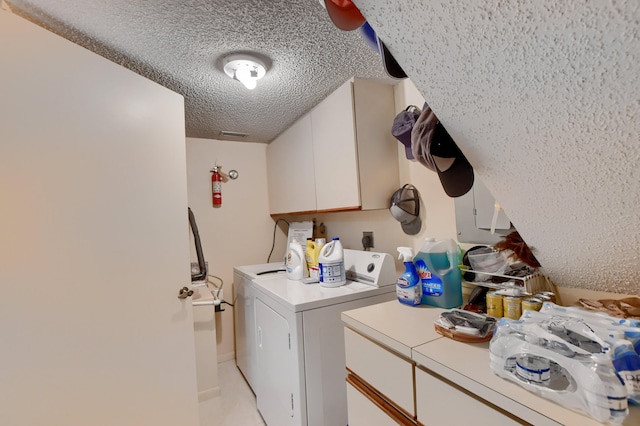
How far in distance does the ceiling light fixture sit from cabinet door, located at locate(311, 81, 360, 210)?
20.0 inches

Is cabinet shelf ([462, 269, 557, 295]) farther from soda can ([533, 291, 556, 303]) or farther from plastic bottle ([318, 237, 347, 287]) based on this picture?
plastic bottle ([318, 237, 347, 287])

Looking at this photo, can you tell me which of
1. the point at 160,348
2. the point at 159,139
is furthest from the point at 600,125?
the point at 160,348

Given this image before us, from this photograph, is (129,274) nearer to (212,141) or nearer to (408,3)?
(408,3)

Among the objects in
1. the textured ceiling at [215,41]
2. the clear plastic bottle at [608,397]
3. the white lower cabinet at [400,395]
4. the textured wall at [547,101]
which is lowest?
the white lower cabinet at [400,395]

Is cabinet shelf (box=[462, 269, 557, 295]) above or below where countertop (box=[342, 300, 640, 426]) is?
above

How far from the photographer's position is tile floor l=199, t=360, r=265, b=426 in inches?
76.5

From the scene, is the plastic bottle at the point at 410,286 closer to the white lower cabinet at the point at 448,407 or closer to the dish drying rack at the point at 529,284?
the dish drying rack at the point at 529,284

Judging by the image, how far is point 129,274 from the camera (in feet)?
4.32

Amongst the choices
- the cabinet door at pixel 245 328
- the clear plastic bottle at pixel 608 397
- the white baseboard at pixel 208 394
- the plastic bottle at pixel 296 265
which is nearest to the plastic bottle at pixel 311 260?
the plastic bottle at pixel 296 265

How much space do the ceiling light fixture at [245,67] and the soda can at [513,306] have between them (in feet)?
5.25

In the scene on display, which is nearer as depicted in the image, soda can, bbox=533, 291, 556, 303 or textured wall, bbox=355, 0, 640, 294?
textured wall, bbox=355, 0, 640, 294

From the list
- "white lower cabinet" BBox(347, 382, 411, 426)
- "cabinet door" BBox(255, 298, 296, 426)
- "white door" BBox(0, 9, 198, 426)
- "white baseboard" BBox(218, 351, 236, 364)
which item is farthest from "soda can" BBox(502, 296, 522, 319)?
"white baseboard" BBox(218, 351, 236, 364)

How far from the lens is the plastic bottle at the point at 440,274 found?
118 cm

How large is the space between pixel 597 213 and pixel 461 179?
383mm
